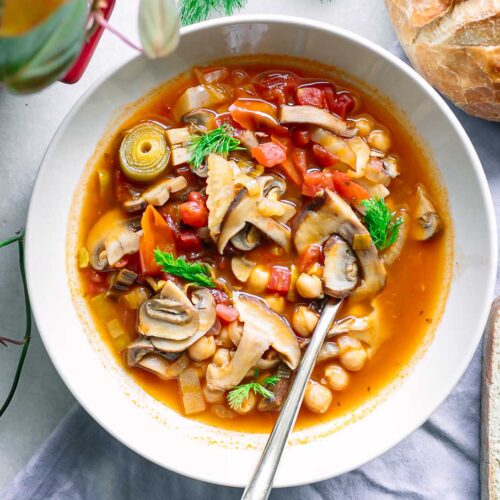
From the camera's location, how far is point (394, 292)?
3693mm

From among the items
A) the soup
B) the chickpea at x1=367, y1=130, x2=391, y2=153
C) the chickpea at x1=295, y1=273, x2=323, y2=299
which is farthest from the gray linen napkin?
the chickpea at x1=295, y1=273, x2=323, y2=299

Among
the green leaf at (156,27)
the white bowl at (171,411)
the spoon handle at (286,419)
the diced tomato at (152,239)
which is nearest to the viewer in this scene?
the green leaf at (156,27)

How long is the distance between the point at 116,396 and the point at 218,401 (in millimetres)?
539

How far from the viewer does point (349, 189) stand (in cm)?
358

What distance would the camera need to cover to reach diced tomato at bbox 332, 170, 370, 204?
11.7ft

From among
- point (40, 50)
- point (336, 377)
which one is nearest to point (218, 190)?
point (336, 377)

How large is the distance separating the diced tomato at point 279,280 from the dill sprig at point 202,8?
1.45m

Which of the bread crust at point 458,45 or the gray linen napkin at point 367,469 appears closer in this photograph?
the bread crust at point 458,45

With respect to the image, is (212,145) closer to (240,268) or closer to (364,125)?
(240,268)

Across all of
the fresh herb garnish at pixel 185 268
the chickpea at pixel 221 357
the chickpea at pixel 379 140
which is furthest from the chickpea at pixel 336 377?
the chickpea at pixel 379 140

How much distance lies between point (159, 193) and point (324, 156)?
87 centimetres

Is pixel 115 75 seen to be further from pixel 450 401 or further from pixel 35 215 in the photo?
pixel 450 401

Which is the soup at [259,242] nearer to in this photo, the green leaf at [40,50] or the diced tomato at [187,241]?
the diced tomato at [187,241]

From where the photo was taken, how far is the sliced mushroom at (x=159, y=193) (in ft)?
11.6
